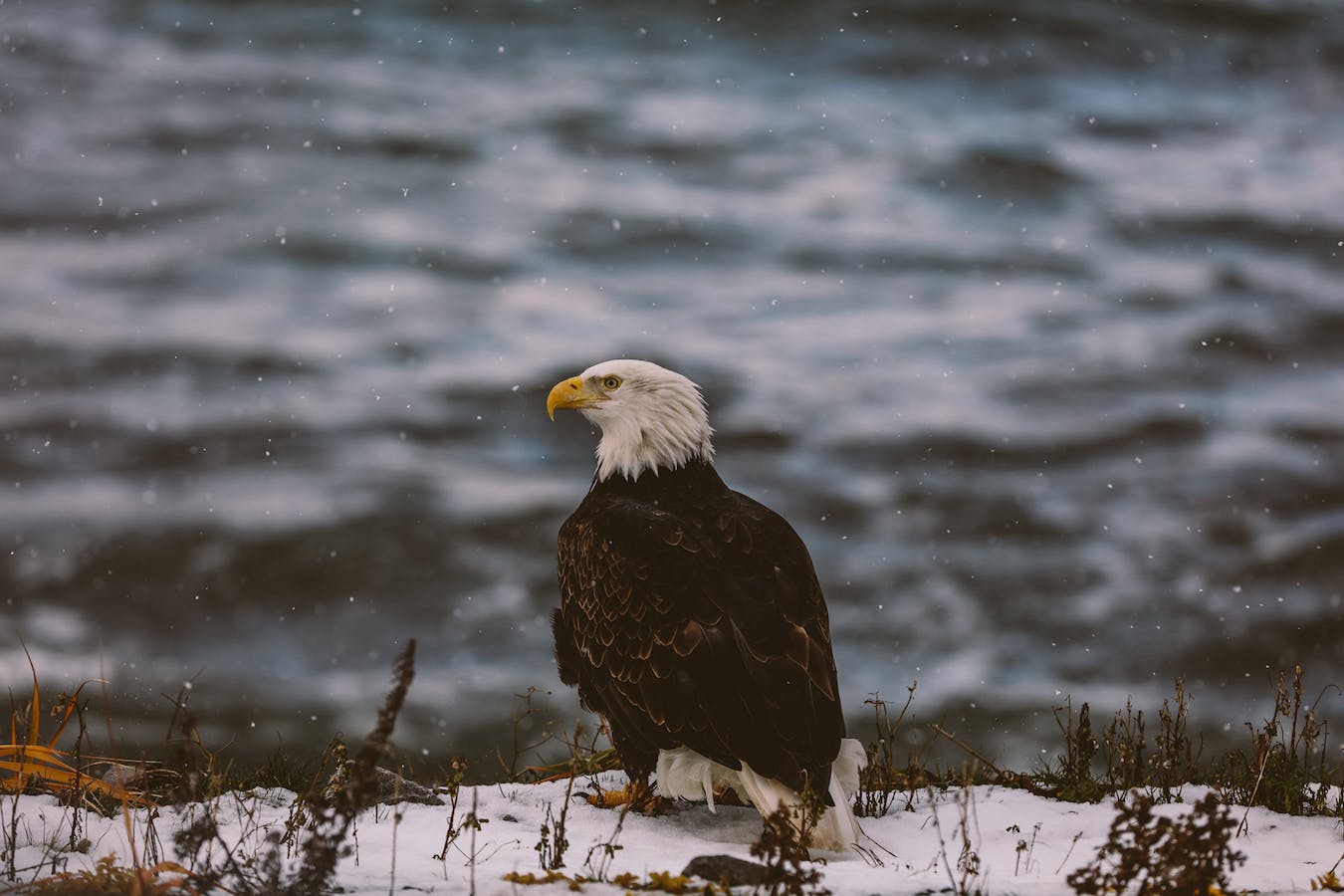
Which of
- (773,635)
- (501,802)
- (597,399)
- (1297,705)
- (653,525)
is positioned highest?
(597,399)

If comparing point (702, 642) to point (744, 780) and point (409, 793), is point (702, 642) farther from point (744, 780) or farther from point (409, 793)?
point (409, 793)

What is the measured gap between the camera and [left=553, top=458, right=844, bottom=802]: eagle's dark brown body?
4.87 metres

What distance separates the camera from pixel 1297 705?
5.37 meters

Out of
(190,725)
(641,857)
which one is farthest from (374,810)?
(190,725)

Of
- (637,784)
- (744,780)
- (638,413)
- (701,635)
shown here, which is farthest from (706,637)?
(638,413)

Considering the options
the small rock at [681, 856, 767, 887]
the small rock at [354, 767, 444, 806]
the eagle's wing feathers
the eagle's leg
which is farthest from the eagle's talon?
the small rock at [681, 856, 767, 887]

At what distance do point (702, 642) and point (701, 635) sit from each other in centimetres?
3

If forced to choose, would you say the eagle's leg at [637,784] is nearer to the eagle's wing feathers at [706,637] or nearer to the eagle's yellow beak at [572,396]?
the eagle's wing feathers at [706,637]

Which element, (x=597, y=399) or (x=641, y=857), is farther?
(x=597, y=399)

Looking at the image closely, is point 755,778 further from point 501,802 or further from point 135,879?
point 135,879

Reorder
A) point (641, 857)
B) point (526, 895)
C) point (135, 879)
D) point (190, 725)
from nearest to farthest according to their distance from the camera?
point (190, 725) → point (135, 879) → point (526, 895) → point (641, 857)

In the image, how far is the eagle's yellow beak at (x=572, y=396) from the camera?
639 centimetres

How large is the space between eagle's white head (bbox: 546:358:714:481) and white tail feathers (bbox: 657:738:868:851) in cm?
161

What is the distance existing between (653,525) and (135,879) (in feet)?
9.23
